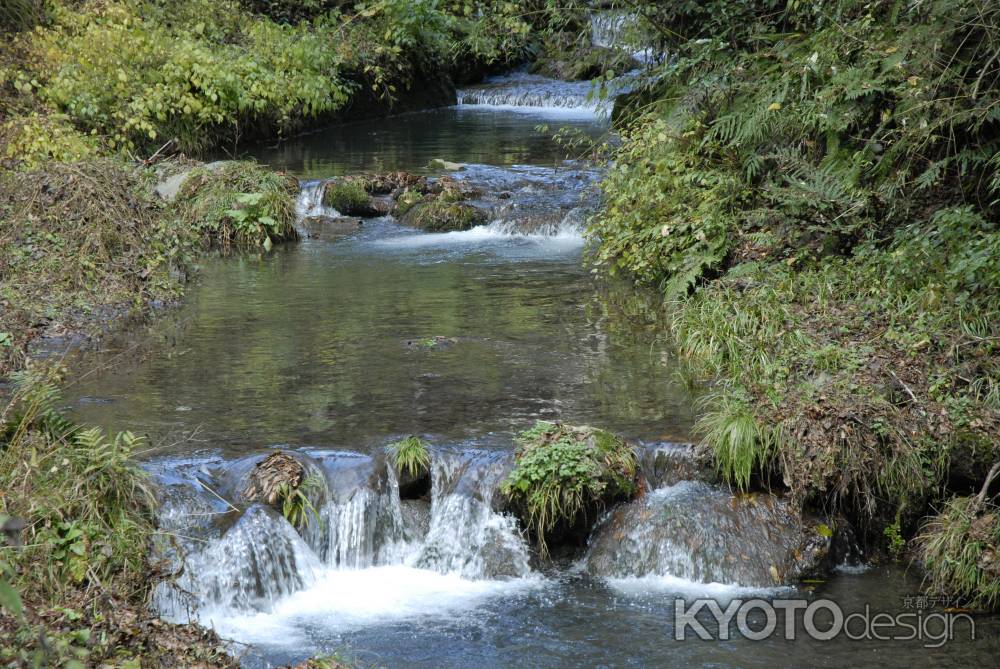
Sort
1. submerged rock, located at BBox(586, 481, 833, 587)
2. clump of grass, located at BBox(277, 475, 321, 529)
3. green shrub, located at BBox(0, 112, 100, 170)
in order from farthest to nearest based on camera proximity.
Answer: green shrub, located at BBox(0, 112, 100, 170) → clump of grass, located at BBox(277, 475, 321, 529) → submerged rock, located at BBox(586, 481, 833, 587)

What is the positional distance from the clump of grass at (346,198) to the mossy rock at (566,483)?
9.99m

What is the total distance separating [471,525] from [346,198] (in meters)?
10.3

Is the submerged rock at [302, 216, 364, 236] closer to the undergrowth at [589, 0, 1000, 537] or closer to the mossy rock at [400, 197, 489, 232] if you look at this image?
the mossy rock at [400, 197, 489, 232]

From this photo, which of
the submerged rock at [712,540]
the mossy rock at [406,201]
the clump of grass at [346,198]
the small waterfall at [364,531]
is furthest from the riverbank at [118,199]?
the submerged rock at [712,540]

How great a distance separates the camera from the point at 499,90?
97.9 ft

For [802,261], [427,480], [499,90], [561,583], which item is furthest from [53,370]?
[499,90]

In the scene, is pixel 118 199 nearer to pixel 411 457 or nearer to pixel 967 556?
pixel 411 457

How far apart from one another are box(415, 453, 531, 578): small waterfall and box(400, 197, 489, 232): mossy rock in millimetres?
8788

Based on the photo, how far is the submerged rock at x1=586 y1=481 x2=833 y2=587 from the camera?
6.89 meters

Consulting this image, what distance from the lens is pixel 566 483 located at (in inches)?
280

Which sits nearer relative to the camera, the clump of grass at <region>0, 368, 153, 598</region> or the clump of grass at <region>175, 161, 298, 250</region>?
the clump of grass at <region>0, 368, 153, 598</region>

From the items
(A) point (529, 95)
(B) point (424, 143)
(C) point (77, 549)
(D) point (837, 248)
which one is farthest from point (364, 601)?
(A) point (529, 95)

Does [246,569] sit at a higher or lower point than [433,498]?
lower

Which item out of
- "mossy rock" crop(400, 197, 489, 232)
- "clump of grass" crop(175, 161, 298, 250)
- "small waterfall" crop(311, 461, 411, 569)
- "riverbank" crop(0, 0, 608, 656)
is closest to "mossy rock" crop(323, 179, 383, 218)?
"riverbank" crop(0, 0, 608, 656)
